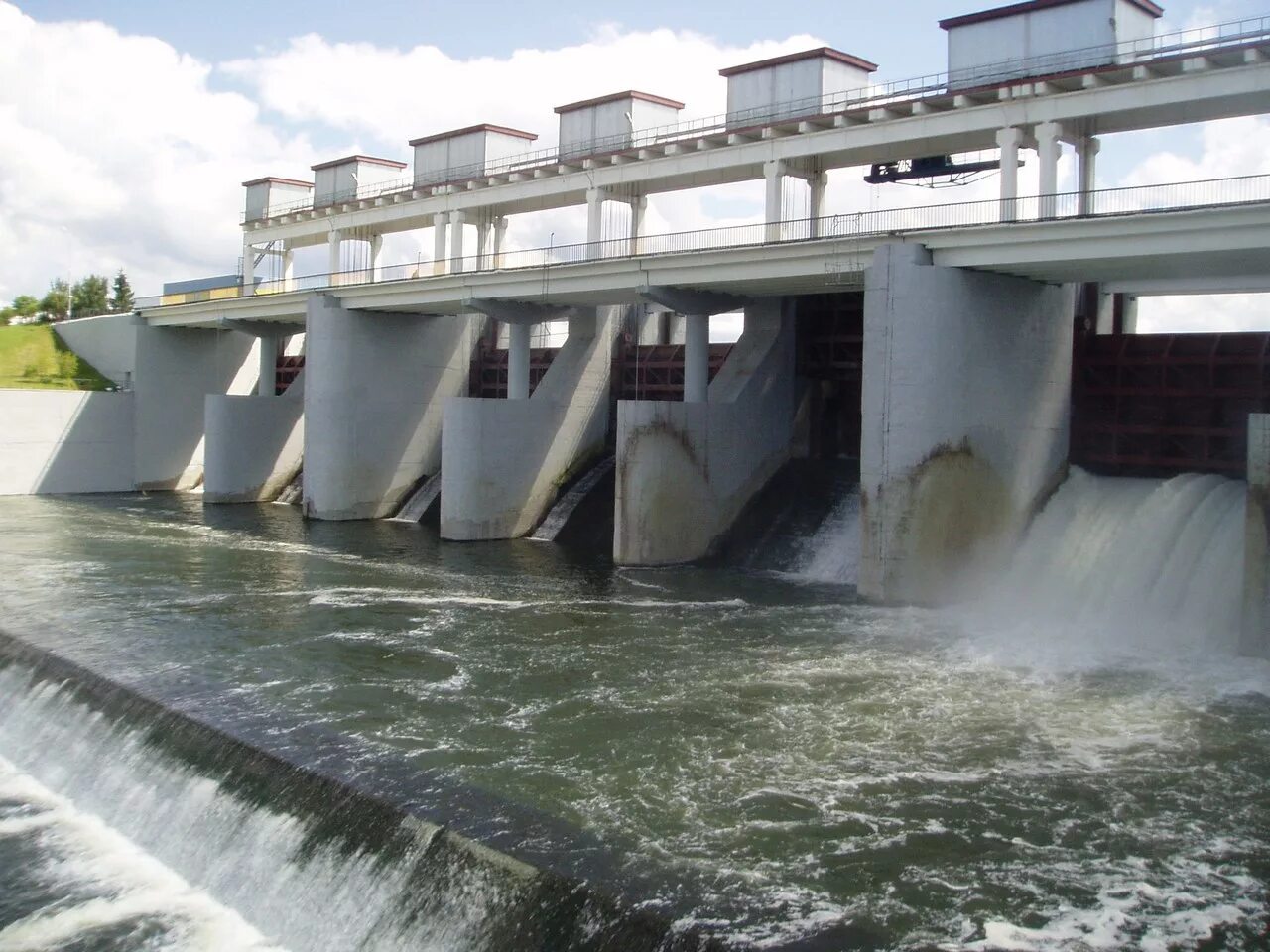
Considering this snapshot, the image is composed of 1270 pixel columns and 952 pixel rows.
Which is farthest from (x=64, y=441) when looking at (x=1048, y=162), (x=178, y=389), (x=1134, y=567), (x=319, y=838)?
(x=319, y=838)

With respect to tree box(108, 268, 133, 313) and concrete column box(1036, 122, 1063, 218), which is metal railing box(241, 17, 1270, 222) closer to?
concrete column box(1036, 122, 1063, 218)

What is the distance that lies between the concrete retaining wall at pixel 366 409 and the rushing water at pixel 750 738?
9.86 meters

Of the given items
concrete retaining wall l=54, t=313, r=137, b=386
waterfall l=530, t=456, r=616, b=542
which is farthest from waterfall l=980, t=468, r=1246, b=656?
concrete retaining wall l=54, t=313, r=137, b=386

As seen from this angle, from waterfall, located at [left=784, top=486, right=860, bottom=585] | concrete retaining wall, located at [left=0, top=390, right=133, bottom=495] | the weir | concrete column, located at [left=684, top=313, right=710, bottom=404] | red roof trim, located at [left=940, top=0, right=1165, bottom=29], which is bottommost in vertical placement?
the weir

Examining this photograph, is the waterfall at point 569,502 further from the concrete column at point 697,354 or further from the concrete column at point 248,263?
the concrete column at point 248,263

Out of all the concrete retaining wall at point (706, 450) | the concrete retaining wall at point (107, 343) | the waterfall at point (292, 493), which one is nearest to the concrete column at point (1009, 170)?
the concrete retaining wall at point (706, 450)

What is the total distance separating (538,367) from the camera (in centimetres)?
3450


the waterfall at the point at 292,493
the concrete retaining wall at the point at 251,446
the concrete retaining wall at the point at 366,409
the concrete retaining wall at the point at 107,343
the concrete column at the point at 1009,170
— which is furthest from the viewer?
the concrete retaining wall at the point at 107,343

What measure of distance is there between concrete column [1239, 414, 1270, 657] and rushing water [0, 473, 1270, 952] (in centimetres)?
45

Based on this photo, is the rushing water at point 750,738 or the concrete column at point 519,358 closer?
the rushing water at point 750,738

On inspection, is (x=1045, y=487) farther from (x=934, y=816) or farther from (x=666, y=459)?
(x=934, y=816)

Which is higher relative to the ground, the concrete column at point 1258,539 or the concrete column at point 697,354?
the concrete column at point 697,354

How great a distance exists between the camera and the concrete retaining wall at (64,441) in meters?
36.4

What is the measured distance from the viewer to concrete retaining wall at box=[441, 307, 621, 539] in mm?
27469
